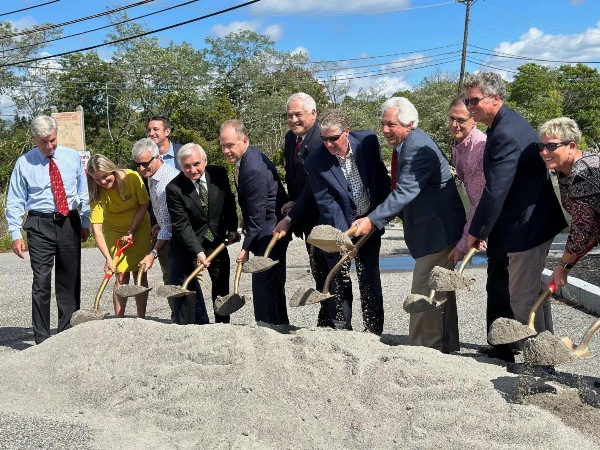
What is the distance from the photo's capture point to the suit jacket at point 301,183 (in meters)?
5.01

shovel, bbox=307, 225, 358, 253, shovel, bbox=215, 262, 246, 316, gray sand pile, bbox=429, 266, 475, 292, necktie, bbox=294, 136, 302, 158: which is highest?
necktie, bbox=294, 136, 302, 158

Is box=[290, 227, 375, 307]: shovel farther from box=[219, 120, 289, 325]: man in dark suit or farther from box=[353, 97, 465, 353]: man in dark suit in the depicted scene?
box=[219, 120, 289, 325]: man in dark suit

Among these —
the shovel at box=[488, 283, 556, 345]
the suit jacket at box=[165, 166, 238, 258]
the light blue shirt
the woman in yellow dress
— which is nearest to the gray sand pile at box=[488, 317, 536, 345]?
the shovel at box=[488, 283, 556, 345]

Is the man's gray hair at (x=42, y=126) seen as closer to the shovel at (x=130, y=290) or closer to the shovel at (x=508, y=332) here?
the shovel at (x=130, y=290)

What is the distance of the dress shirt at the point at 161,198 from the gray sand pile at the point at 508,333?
2.82m

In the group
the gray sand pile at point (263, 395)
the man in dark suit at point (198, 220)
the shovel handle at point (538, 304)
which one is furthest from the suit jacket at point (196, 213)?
the shovel handle at point (538, 304)

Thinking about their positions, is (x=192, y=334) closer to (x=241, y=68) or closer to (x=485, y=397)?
(x=485, y=397)

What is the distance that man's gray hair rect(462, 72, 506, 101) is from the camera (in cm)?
396

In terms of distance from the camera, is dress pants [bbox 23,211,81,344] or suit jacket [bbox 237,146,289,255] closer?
suit jacket [bbox 237,146,289,255]

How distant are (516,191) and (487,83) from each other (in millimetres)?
678

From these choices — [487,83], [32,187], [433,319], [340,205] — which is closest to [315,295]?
[340,205]

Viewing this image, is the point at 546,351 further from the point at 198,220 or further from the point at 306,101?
the point at 198,220

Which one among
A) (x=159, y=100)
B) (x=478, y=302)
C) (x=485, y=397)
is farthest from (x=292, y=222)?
(x=159, y=100)

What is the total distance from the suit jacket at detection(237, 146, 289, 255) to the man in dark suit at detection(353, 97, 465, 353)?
42.2 inches
